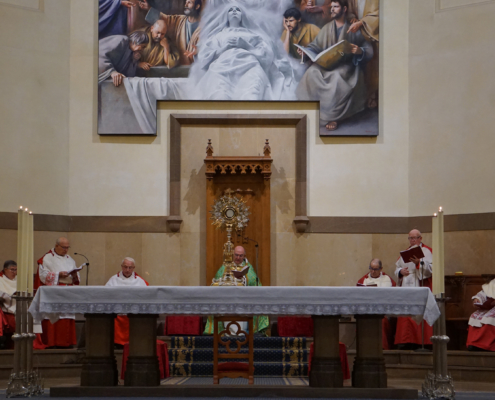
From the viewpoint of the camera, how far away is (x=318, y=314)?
702cm

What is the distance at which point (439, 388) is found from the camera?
6926 mm

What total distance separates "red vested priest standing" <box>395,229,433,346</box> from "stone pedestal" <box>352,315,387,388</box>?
2.71 m

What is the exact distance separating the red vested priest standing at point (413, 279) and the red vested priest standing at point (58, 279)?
478 cm

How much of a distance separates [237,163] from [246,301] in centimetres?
499

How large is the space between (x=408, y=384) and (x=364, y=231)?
3499mm

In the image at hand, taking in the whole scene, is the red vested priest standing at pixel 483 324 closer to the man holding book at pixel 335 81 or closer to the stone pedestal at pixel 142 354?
the man holding book at pixel 335 81

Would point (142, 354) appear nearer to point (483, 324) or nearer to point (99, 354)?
point (99, 354)

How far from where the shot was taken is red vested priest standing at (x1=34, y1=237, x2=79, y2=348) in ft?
33.2

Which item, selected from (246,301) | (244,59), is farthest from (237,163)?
(246,301)

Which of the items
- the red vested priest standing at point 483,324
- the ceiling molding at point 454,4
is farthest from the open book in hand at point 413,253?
the ceiling molding at point 454,4

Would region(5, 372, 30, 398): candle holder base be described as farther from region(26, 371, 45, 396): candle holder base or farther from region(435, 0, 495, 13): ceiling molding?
region(435, 0, 495, 13): ceiling molding

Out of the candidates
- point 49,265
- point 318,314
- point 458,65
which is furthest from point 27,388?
point 458,65

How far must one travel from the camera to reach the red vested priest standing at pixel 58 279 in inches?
399

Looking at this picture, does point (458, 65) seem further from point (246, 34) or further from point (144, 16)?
point (144, 16)
